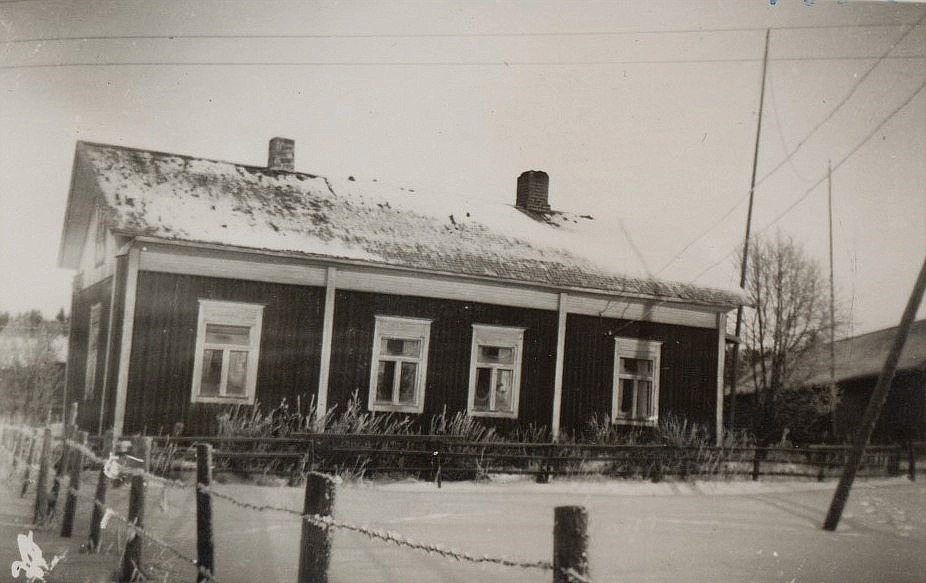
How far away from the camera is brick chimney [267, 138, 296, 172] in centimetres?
549

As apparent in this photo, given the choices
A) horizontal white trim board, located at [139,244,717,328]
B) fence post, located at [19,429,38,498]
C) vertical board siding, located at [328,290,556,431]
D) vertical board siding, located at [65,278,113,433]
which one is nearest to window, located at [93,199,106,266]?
vertical board siding, located at [65,278,113,433]

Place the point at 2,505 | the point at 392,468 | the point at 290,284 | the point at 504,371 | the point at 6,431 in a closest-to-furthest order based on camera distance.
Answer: the point at 392,468
the point at 290,284
the point at 504,371
the point at 2,505
the point at 6,431

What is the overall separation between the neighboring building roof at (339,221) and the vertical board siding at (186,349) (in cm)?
41

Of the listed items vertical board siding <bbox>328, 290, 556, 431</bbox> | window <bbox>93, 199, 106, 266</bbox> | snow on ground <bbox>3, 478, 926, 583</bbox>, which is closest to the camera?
snow on ground <bbox>3, 478, 926, 583</bbox>

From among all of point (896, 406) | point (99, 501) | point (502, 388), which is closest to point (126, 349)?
point (99, 501)

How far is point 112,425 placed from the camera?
Answer: 586cm

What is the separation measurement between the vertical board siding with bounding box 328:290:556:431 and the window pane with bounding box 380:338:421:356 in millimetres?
175

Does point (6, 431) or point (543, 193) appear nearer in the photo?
point (543, 193)

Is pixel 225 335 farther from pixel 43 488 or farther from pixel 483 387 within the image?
pixel 43 488

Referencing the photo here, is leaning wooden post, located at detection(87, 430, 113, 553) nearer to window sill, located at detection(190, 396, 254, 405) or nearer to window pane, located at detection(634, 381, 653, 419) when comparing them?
window sill, located at detection(190, 396, 254, 405)

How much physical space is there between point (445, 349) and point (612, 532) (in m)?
2.37

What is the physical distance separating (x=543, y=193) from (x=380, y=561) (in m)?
2.87

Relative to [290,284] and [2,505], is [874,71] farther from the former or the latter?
[2,505]

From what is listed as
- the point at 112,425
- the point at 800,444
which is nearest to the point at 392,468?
the point at 112,425
